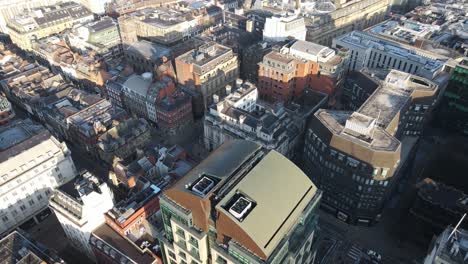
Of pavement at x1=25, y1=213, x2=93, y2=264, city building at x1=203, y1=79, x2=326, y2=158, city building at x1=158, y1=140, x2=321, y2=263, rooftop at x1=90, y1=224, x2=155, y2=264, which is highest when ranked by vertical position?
city building at x1=158, y1=140, x2=321, y2=263

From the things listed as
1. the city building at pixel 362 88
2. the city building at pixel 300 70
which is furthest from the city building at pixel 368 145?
the city building at pixel 300 70

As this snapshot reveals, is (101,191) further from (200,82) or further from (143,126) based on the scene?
(200,82)

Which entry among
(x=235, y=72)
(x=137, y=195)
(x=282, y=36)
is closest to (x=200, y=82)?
(x=235, y=72)

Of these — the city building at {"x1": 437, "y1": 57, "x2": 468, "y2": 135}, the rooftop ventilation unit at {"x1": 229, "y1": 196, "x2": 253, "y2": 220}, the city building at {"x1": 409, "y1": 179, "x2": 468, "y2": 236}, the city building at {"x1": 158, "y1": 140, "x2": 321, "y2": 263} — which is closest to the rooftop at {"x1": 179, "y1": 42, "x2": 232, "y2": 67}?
the city building at {"x1": 158, "y1": 140, "x2": 321, "y2": 263}

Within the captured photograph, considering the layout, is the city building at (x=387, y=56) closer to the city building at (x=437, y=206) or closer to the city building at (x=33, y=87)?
the city building at (x=437, y=206)

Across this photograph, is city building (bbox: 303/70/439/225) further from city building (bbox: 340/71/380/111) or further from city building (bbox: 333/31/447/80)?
city building (bbox: 333/31/447/80)

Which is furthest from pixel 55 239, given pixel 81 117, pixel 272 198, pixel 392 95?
pixel 392 95
